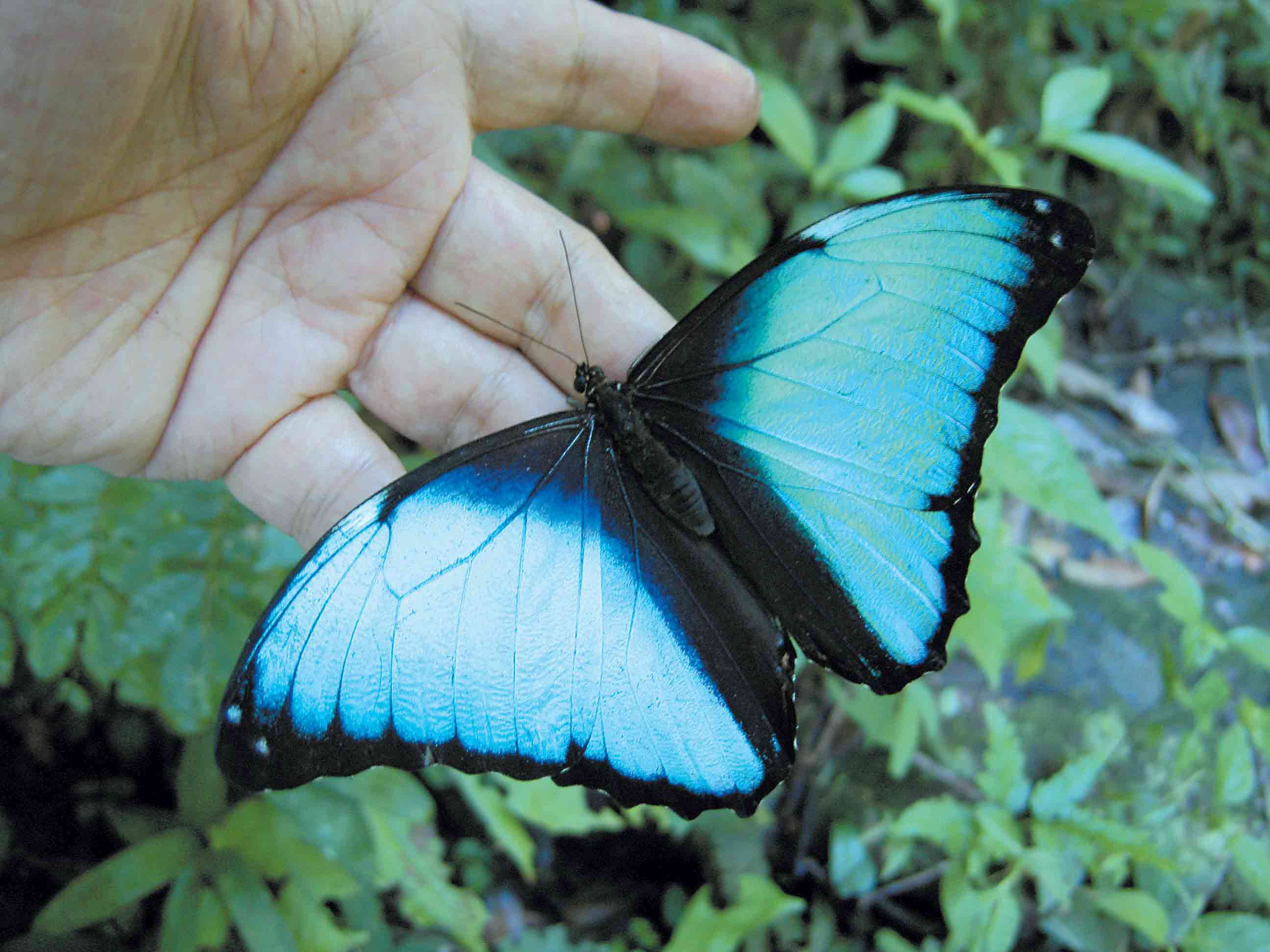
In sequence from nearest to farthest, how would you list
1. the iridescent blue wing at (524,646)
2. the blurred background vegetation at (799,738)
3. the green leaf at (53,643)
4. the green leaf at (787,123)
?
the iridescent blue wing at (524,646) → the green leaf at (53,643) → the blurred background vegetation at (799,738) → the green leaf at (787,123)

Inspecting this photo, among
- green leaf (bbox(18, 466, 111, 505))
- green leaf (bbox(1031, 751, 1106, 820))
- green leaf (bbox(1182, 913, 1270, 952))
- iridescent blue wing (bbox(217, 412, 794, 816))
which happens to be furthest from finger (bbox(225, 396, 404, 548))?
green leaf (bbox(1182, 913, 1270, 952))

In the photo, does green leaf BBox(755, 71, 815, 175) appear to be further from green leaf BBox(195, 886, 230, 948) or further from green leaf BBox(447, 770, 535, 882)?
green leaf BBox(195, 886, 230, 948)

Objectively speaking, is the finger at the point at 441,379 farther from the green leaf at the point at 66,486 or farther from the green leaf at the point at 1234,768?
the green leaf at the point at 1234,768

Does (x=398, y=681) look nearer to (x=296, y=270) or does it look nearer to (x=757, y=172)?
(x=296, y=270)

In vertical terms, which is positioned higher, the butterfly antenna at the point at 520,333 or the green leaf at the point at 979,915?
the butterfly antenna at the point at 520,333

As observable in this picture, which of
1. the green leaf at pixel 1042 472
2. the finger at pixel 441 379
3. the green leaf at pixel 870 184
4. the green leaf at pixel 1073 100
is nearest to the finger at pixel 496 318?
the finger at pixel 441 379

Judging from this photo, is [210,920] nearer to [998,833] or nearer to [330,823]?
[330,823]
